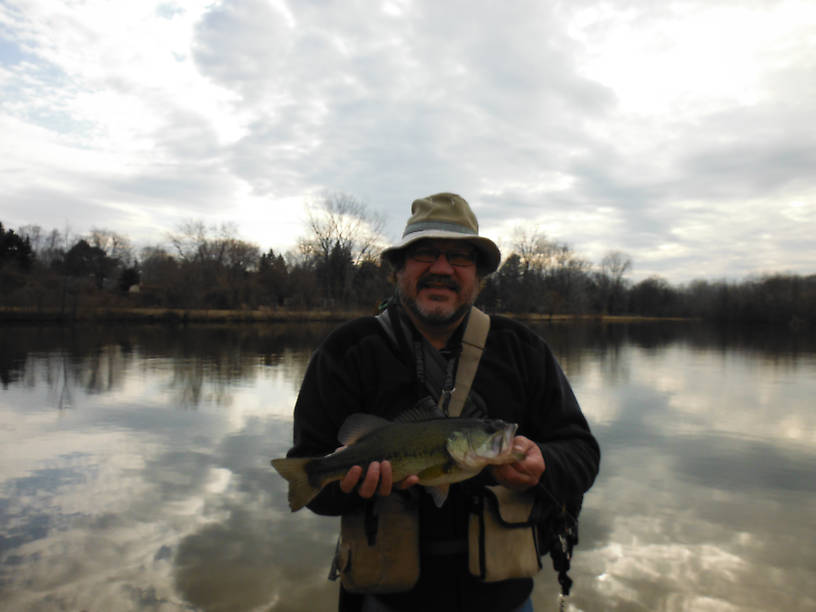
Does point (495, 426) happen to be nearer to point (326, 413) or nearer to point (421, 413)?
point (421, 413)

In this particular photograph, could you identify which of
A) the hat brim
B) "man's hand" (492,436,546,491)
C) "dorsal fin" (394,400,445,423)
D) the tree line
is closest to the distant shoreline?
the tree line

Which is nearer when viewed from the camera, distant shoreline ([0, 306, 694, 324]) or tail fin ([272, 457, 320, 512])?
tail fin ([272, 457, 320, 512])

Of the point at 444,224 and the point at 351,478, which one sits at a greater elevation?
the point at 444,224

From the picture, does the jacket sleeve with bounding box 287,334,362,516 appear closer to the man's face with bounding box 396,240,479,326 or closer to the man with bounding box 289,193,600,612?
the man with bounding box 289,193,600,612

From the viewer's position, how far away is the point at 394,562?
230cm

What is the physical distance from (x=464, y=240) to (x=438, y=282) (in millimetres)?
262

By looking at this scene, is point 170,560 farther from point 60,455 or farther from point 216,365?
point 216,365

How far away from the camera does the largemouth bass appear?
7.43 ft

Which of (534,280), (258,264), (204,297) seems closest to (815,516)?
(204,297)

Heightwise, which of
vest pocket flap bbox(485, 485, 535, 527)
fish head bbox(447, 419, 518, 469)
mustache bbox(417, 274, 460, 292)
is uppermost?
mustache bbox(417, 274, 460, 292)

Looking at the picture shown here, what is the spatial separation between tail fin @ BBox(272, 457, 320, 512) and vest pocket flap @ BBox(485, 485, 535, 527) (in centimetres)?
82

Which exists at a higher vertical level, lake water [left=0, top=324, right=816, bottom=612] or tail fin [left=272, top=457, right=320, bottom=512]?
tail fin [left=272, top=457, right=320, bottom=512]

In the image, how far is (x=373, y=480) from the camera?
2.28m

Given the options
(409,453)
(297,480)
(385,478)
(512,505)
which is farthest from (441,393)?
(297,480)
